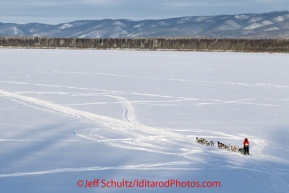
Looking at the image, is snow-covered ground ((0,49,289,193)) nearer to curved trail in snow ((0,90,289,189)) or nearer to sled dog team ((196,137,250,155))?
curved trail in snow ((0,90,289,189))

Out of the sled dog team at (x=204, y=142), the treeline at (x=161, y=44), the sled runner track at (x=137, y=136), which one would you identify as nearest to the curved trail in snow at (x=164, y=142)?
the sled runner track at (x=137, y=136)

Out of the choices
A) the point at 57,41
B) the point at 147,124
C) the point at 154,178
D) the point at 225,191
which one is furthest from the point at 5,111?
the point at 57,41

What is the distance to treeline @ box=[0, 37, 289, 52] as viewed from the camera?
110 metres

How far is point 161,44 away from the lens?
124 meters

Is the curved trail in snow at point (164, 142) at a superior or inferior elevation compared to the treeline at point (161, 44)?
superior

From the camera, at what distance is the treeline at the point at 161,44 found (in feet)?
359

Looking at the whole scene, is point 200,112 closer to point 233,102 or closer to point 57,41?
point 233,102

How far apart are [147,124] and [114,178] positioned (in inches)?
194

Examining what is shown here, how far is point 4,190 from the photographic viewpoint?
6.85 m

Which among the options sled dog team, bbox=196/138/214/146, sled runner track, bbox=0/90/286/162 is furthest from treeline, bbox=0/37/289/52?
sled dog team, bbox=196/138/214/146

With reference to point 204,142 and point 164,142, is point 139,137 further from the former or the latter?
point 204,142

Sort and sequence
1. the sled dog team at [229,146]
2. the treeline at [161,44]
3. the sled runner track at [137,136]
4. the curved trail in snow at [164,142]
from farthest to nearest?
the treeline at [161,44] < the sled runner track at [137,136] < the sled dog team at [229,146] < the curved trail in snow at [164,142]


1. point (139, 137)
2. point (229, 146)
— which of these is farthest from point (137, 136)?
point (229, 146)

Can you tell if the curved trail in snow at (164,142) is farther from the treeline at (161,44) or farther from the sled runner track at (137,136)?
the treeline at (161,44)
